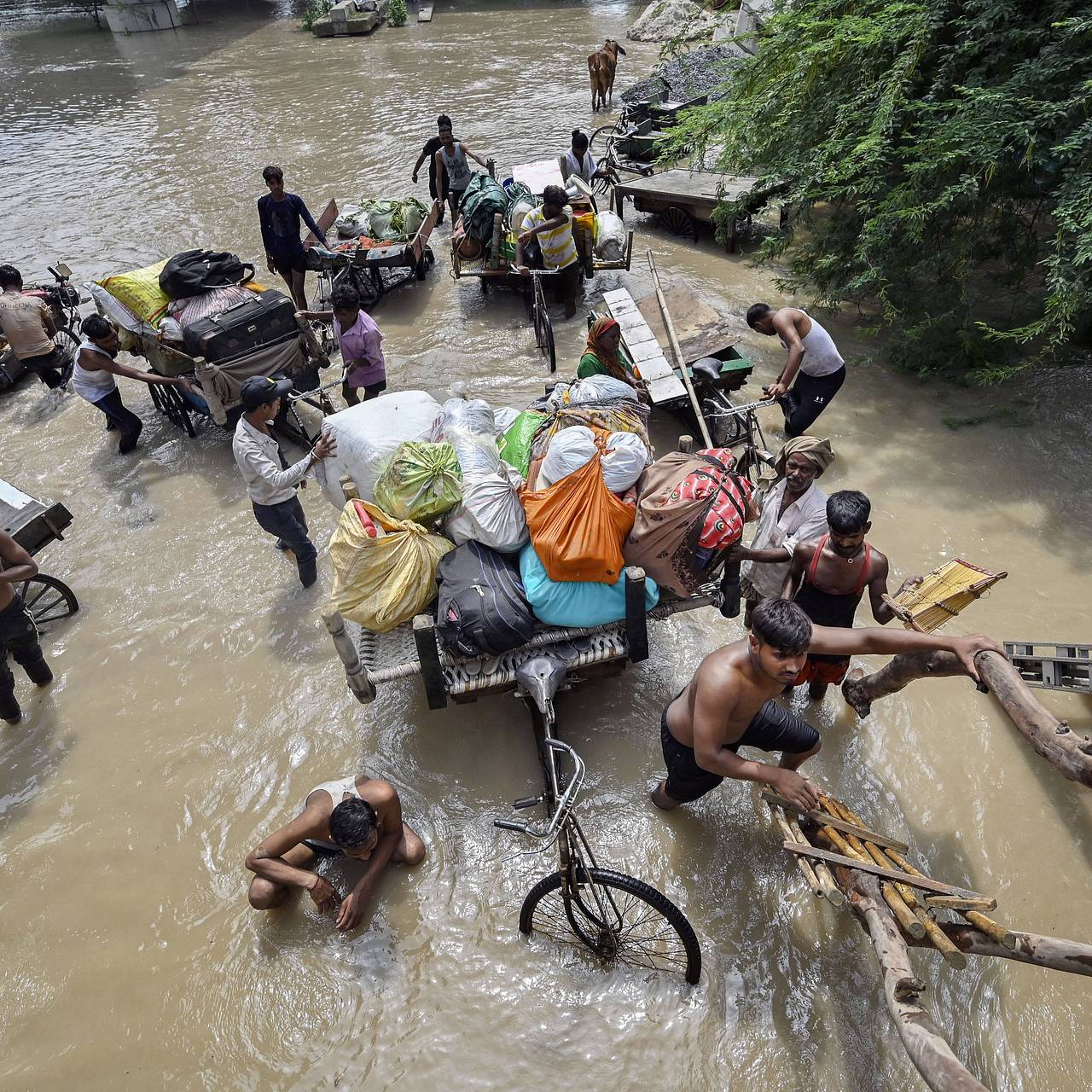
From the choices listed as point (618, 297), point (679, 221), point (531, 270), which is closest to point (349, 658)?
point (618, 297)

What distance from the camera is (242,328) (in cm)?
547

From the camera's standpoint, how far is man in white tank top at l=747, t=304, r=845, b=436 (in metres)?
4.78

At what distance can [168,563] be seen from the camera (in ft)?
17.3

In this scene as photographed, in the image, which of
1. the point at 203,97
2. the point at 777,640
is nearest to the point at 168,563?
the point at 777,640

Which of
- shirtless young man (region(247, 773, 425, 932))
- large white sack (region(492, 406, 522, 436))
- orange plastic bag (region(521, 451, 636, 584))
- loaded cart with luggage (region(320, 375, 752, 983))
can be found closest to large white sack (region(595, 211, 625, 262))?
large white sack (region(492, 406, 522, 436))

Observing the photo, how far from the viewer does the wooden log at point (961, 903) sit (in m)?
2.10

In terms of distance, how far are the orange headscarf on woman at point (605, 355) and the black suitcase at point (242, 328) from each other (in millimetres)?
2446

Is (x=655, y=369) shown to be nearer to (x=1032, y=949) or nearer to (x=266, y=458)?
(x=266, y=458)

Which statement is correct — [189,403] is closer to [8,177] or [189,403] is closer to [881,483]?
[881,483]

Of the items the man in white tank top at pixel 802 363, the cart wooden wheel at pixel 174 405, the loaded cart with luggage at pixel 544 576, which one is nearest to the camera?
the loaded cart with luggage at pixel 544 576

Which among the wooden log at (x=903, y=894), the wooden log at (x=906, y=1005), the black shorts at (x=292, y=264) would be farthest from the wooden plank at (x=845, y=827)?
the black shorts at (x=292, y=264)

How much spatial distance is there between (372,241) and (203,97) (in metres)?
12.9

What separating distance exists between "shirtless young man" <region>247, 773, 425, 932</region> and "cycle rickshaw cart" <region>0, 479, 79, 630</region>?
2.54 meters

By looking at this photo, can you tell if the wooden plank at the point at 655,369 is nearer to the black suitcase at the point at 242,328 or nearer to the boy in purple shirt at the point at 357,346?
the boy in purple shirt at the point at 357,346
